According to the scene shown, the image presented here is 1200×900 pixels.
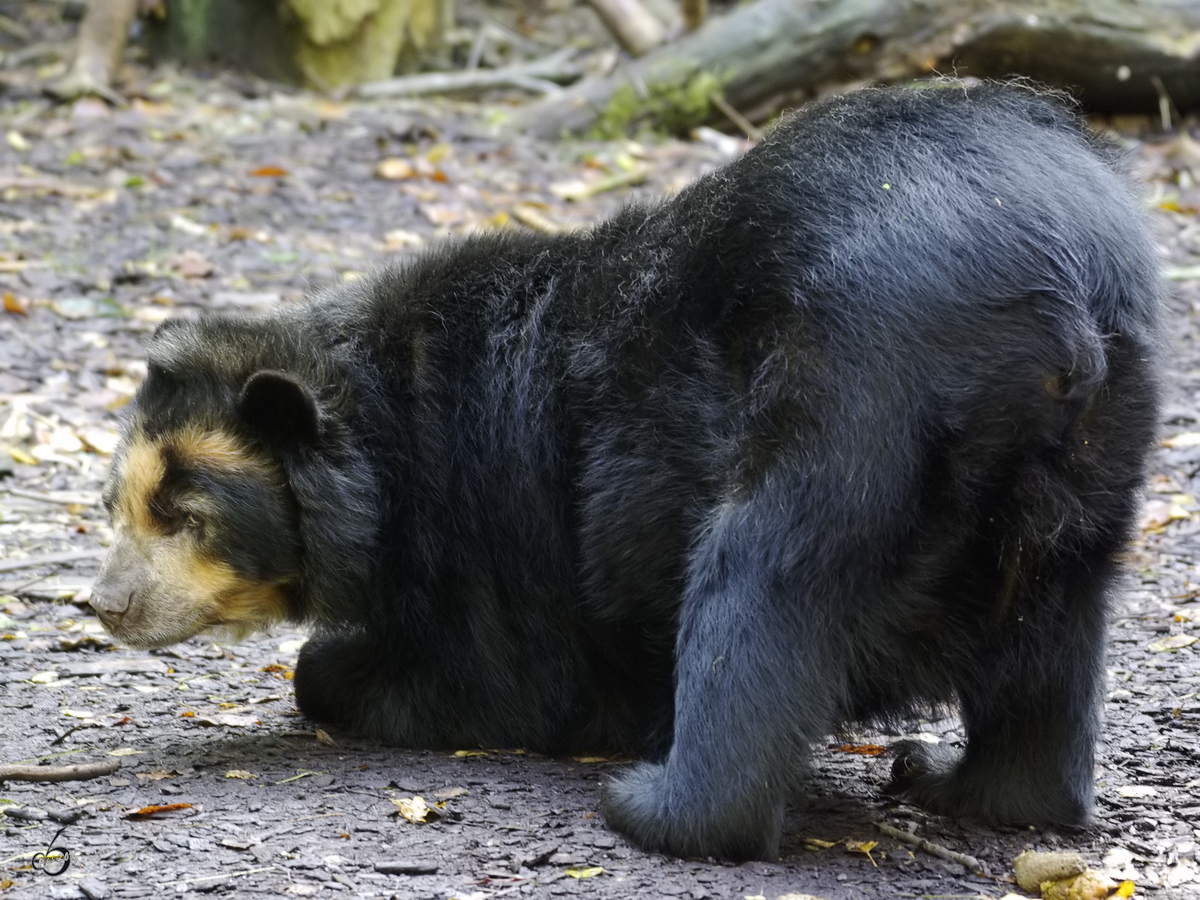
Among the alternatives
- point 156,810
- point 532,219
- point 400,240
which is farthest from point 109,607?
point 532,219

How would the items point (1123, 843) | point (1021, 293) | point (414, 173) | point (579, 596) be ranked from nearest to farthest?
point (1021, 293) < point (1123, 843) < point (579, 596) < point (414, 173)

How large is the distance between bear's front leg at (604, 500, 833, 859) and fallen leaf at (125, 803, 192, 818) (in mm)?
1211

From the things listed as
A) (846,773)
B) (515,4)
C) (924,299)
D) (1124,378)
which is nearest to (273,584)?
(846,773)

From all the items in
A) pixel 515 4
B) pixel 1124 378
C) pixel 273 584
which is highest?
pixel 515 4

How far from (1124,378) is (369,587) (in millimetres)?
2182

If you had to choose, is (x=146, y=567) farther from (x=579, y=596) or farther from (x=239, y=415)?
(x=579, y=596)

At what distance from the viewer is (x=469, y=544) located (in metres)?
4.09

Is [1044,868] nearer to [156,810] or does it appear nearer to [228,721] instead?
[156,810]

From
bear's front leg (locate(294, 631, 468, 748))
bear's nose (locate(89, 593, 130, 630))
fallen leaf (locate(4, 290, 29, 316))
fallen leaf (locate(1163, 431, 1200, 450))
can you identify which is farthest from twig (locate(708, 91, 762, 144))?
bear's nose (locate(89, 593, 130, 630))

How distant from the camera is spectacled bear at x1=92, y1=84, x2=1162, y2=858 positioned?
3191 mm

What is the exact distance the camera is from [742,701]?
3.20 meters

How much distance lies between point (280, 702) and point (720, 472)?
6.56ft

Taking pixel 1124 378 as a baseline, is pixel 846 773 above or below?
below

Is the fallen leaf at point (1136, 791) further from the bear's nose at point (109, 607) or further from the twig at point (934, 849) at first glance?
the bear's nose at point (109, 607)
